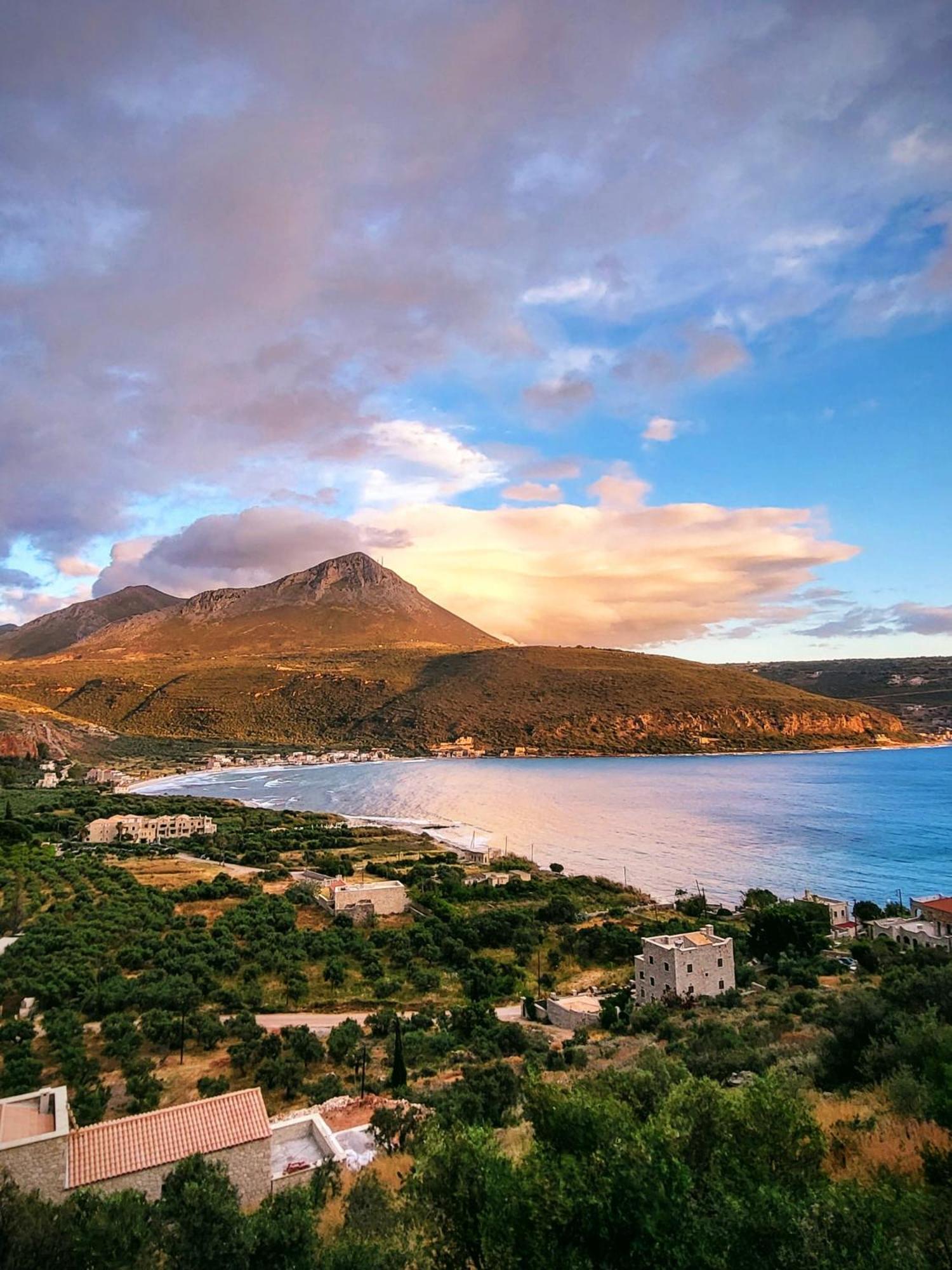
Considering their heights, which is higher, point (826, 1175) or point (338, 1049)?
point (826, 1175)

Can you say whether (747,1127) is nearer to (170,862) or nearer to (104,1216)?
(104,1216)

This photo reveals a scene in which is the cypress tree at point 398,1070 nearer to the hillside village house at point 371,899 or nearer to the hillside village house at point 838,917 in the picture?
the hillside village house at point 371,899

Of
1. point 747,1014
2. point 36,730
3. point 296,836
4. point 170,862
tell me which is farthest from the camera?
point 36,730

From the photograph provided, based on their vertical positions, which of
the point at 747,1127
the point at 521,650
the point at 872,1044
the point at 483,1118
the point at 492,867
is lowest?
the point at 492,867

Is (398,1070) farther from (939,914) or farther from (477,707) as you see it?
(477,707)

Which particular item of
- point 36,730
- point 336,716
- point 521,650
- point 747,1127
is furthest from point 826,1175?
point 521,650

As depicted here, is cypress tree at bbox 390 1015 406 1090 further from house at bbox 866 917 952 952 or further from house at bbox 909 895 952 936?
house at bbox 909 895 952 936

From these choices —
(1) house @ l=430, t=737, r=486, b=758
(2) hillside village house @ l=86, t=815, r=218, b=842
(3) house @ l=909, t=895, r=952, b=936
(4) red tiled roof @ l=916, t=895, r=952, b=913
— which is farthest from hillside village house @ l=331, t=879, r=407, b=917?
(1) house @ l=430, t=737, r=486, b=758
